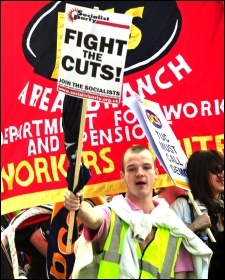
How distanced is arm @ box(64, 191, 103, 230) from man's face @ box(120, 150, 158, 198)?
0.38m

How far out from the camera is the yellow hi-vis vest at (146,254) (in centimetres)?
715

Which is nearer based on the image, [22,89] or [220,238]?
[220,238]

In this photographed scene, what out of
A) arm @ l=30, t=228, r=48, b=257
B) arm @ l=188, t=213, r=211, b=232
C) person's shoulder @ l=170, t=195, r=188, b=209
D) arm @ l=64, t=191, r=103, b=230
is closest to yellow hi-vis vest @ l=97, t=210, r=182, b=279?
arm @ l=64, t=191, r=103, b=230

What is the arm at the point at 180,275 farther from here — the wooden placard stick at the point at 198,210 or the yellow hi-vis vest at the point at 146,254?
the wooden placard stick at the point at 198,210

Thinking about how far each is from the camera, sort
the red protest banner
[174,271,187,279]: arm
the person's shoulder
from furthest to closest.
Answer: the red protest banner
the person's shoulder
[174,271,187,279]: arm

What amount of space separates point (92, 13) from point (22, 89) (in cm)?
226

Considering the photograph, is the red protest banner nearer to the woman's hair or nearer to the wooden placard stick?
the woman's hair

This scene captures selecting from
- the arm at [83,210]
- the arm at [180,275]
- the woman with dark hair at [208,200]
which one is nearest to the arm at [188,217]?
the woman with dark hair at [208,200]

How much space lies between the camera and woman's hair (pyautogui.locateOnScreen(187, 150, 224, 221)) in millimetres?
8477

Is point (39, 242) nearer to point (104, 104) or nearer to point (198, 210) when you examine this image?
point (104, 104)

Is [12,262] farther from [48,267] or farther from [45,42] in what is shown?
[45,42]

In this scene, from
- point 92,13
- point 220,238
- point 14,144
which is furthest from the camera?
point 14,144

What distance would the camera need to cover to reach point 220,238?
27.2 feet

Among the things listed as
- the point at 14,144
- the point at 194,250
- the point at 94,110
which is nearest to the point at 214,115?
the point at 94,110
